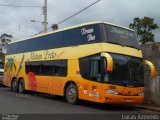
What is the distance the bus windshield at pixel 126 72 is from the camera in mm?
15781

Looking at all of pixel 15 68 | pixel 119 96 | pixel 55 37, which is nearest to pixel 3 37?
pixel 15 68

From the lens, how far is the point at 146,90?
1930 centimetres

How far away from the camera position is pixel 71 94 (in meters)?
18.0

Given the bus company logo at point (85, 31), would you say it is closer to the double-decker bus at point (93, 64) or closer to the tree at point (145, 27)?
the double-decker bus at point (93, 64)

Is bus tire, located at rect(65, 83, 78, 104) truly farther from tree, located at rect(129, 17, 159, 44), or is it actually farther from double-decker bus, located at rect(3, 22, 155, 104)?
tree, located at rect(129, 17, 159, 44)

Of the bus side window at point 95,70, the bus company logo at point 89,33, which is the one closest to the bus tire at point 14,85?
the bus company logo at point 89,33

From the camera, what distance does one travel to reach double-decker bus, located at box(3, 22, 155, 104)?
15.8m

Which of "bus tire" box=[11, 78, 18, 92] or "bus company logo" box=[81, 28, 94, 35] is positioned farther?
"bus tire" box=[11, 78, 18, 92]

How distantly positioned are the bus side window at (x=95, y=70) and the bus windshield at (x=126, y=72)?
0.59 meters

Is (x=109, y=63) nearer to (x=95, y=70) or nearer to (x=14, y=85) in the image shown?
(x=95, y=70)

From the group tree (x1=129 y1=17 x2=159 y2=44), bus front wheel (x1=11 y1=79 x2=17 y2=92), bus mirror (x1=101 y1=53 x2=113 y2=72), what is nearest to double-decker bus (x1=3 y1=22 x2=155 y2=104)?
bus mirror (x1=101 y1=53 x2=113 y2=72)

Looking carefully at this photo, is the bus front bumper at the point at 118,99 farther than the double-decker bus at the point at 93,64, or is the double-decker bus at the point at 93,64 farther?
the double-decker bus at the point at 93,64

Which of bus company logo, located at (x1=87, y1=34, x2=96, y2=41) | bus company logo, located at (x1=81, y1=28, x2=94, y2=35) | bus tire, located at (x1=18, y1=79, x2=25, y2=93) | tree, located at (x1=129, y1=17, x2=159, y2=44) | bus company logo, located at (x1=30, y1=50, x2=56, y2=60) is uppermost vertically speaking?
tree, located at (x1=129, y1=17, x2=159, y2=44)

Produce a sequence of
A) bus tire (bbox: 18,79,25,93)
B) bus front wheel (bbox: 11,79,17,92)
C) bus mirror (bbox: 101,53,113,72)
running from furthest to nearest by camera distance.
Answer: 1. bus front wheel (bbox: 11,79,17,92)
2. bus tire (bbox: 18,79,25,93)
3. bus mirror (bbox: 101,53,113,72)
